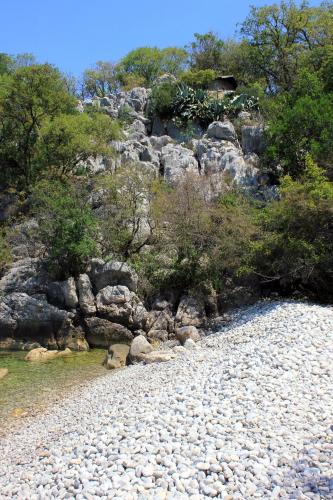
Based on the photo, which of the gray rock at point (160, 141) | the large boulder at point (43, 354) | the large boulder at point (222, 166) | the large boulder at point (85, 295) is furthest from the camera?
the gray rock at point (160, 141)

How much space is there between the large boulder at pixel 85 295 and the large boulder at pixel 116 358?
13.5 feet

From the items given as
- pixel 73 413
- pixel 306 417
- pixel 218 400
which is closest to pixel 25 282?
pixel 73 413

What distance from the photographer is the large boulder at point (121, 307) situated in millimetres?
23453

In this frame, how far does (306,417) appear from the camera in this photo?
995 centimetres

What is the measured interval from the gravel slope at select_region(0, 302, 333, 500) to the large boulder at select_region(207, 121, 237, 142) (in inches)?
952

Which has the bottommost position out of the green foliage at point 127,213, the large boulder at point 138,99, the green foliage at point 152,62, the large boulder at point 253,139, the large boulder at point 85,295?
the large boulder at point 85,295

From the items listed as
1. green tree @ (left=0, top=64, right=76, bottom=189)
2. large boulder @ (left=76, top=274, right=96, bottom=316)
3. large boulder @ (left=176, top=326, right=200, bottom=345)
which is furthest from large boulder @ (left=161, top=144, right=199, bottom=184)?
large boulder @ (left=176, top=326, right=200, bottom=345)

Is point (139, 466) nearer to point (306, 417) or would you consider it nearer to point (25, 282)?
point (306, 417)

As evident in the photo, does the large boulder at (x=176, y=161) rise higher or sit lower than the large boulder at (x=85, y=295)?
higher

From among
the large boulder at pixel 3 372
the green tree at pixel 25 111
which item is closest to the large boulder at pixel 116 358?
the large boulder at pixel 3 372

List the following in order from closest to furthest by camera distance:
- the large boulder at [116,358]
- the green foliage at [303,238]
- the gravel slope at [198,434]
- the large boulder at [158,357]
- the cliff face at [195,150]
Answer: the gravel slope at [198,434] < the large boulder at [158,357] < the large boulder at [116,358] < the green foliage at [303,238] < the cliff face at [195,150]

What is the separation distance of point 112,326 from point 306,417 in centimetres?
1440

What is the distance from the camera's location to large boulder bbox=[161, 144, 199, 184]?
1325 inches

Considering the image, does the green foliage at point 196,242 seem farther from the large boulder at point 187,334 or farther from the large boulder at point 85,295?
the large boulder at point 187,334
